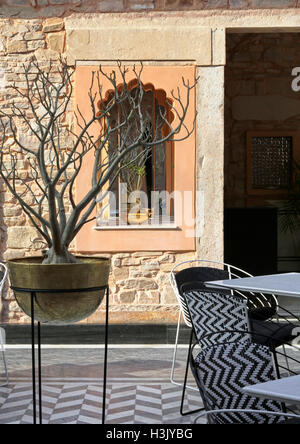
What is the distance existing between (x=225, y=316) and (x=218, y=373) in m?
1.17

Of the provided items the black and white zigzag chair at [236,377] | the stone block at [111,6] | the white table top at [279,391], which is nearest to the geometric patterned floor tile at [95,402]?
the black and white zigzag chair at [236,377]

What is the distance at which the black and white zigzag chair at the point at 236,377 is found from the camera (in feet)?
8.43

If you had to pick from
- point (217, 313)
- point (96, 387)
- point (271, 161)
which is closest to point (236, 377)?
point (217, 313)

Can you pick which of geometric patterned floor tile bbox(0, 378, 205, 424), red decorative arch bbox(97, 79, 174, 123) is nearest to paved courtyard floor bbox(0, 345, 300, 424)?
geometric patterned floor tile bbox(0, 378, 205, 424)

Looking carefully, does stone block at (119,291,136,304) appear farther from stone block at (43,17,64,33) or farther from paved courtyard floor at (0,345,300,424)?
stone block at (43,17,64,33)

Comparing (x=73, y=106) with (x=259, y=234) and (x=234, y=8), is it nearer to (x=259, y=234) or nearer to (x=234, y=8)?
(x=234, y=8)

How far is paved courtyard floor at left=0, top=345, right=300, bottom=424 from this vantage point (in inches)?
172

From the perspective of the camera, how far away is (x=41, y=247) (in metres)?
7.07

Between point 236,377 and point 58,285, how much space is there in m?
0.80

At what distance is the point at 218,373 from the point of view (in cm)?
264

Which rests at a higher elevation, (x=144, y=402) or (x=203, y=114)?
(x=203, y=114)

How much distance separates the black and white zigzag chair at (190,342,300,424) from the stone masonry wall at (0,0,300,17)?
16.1ft
